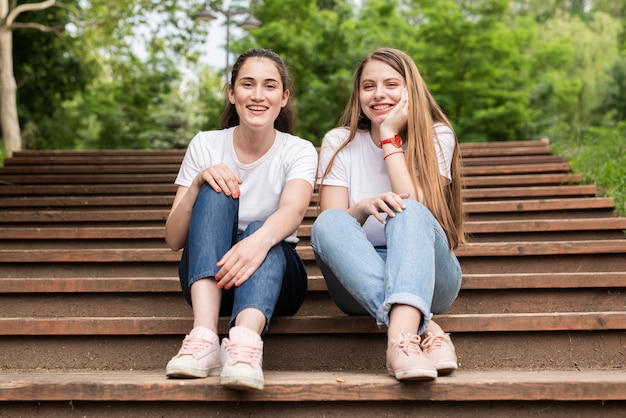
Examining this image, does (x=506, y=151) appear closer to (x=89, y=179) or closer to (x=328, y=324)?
(x=89, y=179)

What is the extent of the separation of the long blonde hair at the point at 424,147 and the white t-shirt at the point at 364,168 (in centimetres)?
3

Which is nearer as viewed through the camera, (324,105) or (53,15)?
(53,15)

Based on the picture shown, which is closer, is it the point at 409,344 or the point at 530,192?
the point at 409,344

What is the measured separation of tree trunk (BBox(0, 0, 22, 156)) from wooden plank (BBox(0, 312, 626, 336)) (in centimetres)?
760

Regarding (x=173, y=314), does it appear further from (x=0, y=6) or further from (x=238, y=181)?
(x=0, y=6)

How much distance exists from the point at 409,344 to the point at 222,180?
735 mm

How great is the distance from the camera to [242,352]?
178 cm

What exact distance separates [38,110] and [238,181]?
12.2 meters

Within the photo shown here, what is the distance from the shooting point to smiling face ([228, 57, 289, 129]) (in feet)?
7.58

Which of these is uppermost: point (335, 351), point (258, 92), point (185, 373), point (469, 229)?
point (258, 92)

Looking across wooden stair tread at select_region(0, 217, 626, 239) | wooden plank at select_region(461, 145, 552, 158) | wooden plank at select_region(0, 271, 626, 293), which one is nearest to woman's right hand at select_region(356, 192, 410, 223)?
wooden plank at select_region(0, 271, 626, 293)

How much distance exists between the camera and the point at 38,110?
1317 centimetres

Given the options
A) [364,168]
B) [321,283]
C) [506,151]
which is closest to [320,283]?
[321,283]

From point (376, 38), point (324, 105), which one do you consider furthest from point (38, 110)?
point (376, 38)
